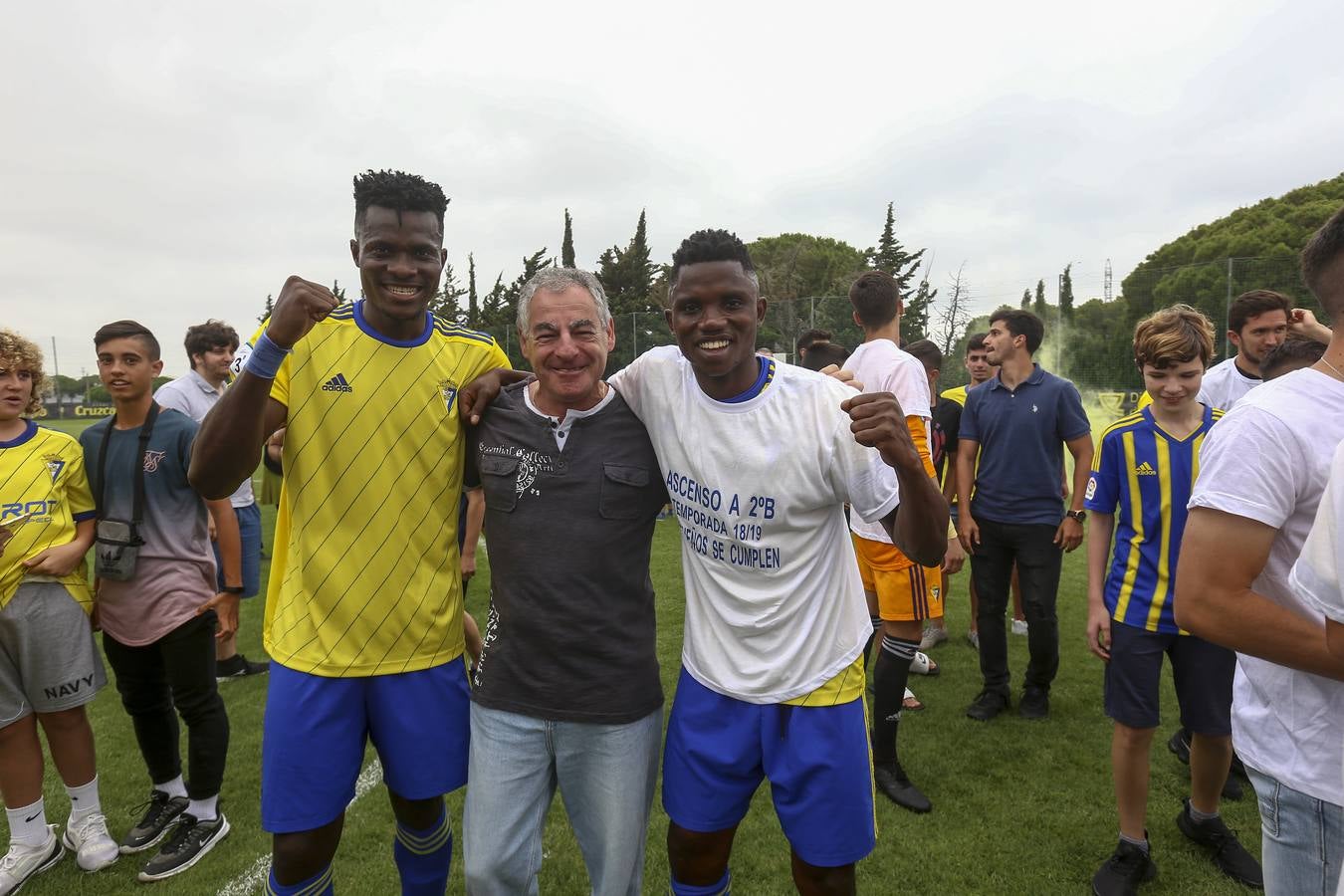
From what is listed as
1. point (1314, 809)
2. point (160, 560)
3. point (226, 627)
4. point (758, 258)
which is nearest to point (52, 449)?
point (160, 560)

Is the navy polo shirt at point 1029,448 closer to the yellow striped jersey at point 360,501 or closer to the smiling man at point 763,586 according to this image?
the smiling man at point 763,586

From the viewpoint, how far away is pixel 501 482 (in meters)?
2.17

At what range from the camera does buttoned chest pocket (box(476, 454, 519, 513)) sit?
215 cm

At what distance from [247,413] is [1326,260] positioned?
2668 millimetres

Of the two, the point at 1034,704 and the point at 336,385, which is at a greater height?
the point at 336,385

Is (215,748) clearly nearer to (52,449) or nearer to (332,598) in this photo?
(52,449)

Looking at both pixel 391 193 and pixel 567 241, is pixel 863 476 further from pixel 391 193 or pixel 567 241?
pixel 567 241

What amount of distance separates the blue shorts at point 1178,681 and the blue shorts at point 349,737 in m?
2.57

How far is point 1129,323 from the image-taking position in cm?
1349

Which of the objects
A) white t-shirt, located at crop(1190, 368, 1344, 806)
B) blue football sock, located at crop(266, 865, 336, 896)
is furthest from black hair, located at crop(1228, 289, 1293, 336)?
blue football sock, located at crop(266, 865, 336, 896)

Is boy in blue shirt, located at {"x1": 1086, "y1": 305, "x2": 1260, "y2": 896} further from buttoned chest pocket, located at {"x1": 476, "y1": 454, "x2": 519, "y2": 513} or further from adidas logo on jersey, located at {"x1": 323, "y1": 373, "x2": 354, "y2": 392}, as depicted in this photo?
adidas logo on jersey, located at {"x1": 323, "y1": 373, "x2": 354, "y2": 392}

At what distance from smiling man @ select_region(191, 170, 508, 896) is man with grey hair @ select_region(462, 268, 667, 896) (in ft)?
0.70

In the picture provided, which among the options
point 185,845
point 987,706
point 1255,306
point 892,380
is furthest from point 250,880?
point 1255,306

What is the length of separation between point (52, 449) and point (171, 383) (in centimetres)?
256
